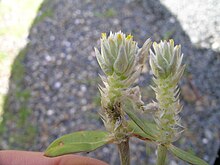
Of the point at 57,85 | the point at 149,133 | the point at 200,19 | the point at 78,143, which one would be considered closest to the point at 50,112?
the point at 57,85

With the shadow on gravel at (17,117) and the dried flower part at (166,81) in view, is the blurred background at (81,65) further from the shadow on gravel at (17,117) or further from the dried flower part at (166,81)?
the dried flower part at (166,81)

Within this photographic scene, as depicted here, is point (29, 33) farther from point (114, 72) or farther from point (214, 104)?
point (114, 72)

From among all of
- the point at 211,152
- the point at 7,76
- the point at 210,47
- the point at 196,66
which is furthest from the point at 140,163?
the point at 7,76

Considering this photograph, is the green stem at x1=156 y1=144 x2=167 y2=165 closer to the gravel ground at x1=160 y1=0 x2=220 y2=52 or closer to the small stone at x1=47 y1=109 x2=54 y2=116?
the small stone at x1=47 y1=109 x2=54 y2=116

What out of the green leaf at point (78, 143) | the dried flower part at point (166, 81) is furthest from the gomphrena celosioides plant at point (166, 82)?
the green leaf at point (78, 143)

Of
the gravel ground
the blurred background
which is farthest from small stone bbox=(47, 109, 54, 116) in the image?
the gravel ground

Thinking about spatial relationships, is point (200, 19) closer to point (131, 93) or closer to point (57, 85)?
point (57, 85)
